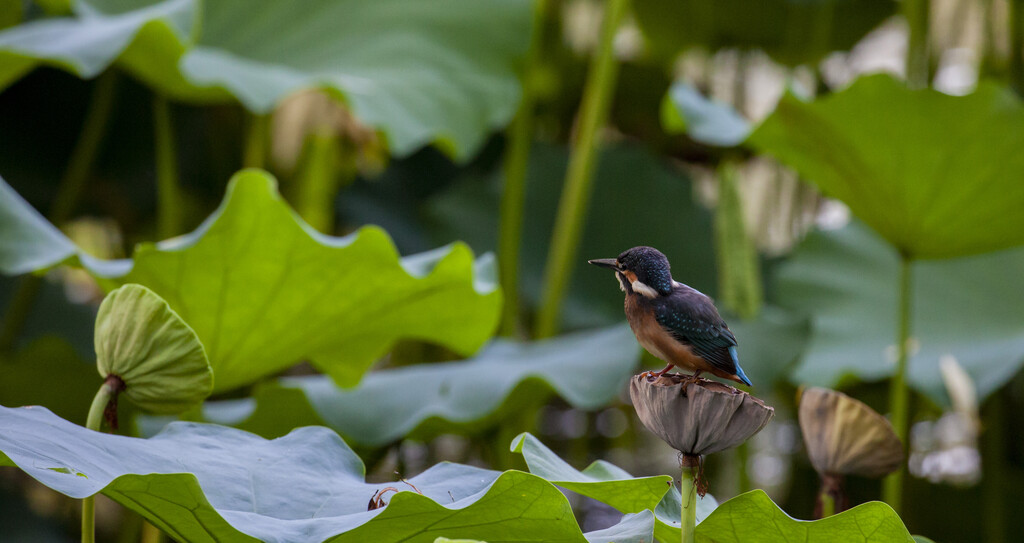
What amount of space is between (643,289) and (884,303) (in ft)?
3.82

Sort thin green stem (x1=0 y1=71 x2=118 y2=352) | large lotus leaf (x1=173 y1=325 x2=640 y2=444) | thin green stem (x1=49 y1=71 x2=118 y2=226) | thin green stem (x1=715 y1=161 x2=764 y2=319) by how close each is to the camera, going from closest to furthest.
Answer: large lotus leaf (x1=173 y1=325 x2=640 y2=444), thin green stem (x1=715 y1=161 x2=764 y2=319), thin green stem (x1=0 y1=71 x2=118 y2=352), thin green stem (x1=49 y1=71 x2=118 y2=226)

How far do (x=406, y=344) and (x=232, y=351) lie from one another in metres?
0.94

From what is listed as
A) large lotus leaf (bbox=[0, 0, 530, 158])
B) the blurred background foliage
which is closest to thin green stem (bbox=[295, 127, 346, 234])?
the blurred background foliage

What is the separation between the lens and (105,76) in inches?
54.6

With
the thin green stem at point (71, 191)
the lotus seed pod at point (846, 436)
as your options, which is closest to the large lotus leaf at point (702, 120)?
the lotus seed pod at point (846, 436)

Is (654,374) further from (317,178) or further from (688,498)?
(317,178)

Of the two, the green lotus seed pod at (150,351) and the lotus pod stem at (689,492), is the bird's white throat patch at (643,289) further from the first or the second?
the green lotus seed pod at (150,351)

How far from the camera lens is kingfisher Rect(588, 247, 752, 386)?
409mm

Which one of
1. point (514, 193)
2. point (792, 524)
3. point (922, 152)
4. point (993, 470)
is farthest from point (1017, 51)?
point (792, 524)

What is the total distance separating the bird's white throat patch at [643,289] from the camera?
1.36ft

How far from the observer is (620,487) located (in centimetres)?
48

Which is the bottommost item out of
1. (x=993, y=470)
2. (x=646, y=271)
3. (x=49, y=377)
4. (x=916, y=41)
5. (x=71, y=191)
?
(x=993, y=470)

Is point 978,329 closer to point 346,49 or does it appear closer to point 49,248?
point 346,49

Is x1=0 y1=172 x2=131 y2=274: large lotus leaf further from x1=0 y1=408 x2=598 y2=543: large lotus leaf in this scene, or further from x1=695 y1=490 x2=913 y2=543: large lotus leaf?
x1=695 y1=490 x2=913 y2=543: large lotus leaf
